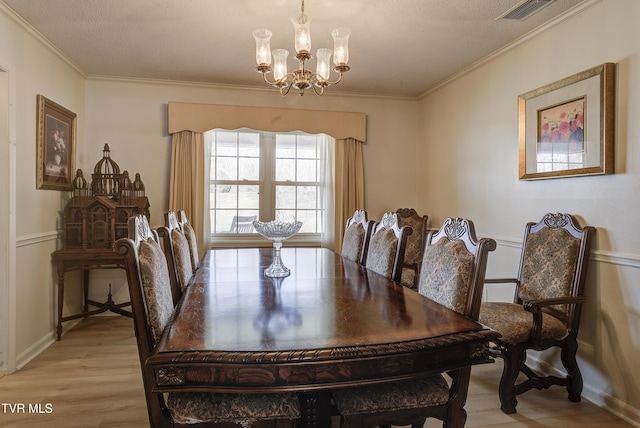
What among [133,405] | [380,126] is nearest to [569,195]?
[380,126]

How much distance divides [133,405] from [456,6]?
3.22 meters

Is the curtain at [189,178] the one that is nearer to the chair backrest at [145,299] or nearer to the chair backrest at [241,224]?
the chair backrest at [241,224]

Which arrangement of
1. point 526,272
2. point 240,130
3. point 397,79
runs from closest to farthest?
point 526,272
point 397,79
point 240,130

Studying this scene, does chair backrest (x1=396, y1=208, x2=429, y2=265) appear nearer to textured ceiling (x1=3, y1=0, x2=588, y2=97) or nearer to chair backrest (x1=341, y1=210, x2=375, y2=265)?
chair backrest (x1=341, y1=210, x2=375, y2=265)

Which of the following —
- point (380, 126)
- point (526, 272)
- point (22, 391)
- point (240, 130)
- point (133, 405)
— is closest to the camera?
point (133, 405)

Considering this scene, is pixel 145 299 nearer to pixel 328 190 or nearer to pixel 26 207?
pixel 26 207

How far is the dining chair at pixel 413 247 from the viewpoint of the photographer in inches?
148

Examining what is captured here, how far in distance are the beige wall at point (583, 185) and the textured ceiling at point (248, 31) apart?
23 cm

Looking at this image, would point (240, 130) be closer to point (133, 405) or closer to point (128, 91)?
point (128, 91)

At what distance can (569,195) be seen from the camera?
2.67 metres

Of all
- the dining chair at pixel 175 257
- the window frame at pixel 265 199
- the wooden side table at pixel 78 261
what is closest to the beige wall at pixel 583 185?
the window frame at pixel 265 199

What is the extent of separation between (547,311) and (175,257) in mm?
2360

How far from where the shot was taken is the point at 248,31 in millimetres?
3002

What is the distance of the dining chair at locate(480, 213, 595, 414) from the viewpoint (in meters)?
2.31
